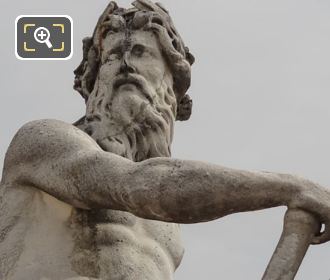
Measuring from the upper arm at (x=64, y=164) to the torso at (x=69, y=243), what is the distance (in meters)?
0.18

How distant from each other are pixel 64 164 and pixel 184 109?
7.28 feet

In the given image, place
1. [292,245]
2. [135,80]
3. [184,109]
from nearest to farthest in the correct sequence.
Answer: [292,245], [135,80], [184,109]

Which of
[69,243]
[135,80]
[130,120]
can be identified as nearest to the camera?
[69,243]

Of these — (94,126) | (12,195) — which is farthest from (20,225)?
(94,126)

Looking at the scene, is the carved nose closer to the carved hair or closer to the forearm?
the carved hair

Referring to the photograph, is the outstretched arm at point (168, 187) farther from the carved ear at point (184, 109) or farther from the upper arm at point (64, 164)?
the carved ear at point (184, 109)

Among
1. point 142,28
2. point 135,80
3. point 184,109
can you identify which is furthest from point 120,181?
point 184,109

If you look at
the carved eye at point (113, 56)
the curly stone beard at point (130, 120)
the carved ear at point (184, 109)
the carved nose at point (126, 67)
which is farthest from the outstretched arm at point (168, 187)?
the carved ear at point (184, 109)

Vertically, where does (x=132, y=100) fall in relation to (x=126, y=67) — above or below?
below

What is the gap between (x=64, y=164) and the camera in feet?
35.7

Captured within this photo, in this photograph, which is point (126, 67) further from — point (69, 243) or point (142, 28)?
point (69, 243)

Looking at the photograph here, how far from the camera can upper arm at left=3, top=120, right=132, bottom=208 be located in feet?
34.8

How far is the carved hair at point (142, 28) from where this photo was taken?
40.3 ft

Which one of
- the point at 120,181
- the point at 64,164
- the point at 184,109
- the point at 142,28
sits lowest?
the point at 184,109
